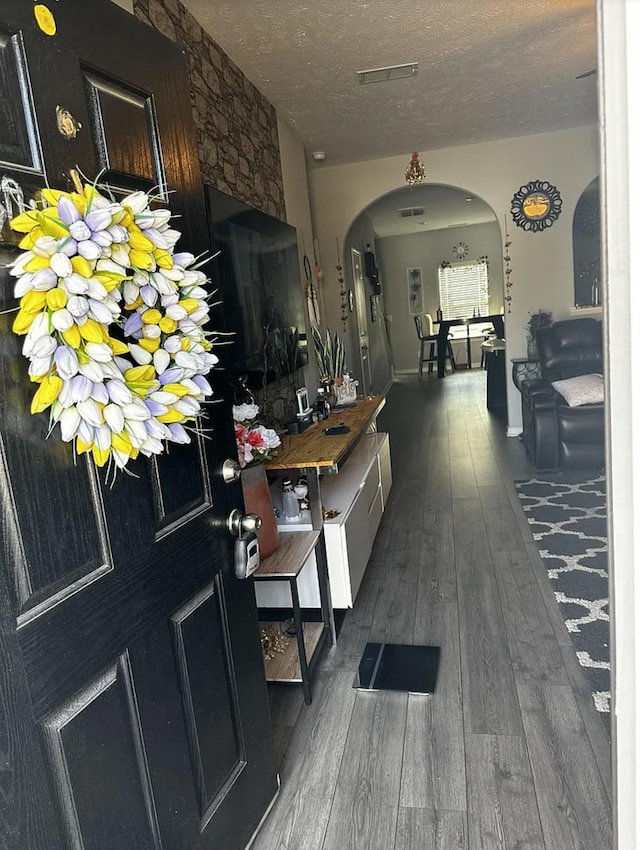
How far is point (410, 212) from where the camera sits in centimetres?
885

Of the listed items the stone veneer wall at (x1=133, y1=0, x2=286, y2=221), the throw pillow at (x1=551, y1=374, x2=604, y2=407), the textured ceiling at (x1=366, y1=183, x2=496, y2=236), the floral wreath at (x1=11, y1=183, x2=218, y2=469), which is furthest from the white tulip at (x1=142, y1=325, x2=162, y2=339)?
the textured ceiling at (x1=366, y1=183, x2=496, y2=236)

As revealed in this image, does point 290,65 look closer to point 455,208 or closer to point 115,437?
point 115,437

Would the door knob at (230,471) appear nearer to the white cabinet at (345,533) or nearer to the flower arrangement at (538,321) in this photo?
the white cabinet at (345,533)

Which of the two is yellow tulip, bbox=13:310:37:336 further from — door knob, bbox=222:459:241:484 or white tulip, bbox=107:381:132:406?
door knob, bbox=222:459:241:484

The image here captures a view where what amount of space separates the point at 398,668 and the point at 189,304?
1.71 m

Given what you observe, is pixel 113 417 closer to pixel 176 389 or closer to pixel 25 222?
pixel 176 389

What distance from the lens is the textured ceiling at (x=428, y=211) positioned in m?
7.50

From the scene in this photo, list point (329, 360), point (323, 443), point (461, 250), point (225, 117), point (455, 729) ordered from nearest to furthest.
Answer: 1. point (455, 729)
2. point (323, 443)
3. point (225, 117)
4. point (329, 360)
5. point (461, 250)

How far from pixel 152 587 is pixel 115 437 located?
1.27 ft

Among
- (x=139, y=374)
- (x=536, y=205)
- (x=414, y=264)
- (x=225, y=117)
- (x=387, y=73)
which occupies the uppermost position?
(x=387, y=73)

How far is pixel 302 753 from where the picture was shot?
1867 mm

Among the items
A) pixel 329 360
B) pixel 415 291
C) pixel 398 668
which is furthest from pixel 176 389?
pixel 415 291

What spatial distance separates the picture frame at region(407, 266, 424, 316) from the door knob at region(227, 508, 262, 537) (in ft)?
34.6

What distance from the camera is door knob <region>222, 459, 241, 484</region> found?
4.81 feet
